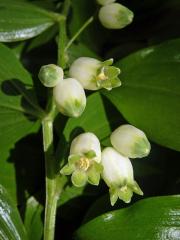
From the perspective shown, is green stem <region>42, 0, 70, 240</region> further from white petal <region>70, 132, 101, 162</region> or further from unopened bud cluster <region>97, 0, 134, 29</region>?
unopened bud cluster <region>97, 0, 134, 29</region>

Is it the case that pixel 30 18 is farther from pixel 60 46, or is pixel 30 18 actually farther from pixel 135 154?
pixel 135 154

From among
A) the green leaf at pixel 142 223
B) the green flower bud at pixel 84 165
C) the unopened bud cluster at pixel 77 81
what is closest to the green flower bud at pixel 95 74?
the unopened bud cluster at pixel 77 81

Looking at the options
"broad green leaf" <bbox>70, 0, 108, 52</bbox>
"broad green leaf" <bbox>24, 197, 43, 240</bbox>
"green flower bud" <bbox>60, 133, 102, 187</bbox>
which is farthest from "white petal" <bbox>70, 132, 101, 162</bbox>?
"broad green leaf" <bbox>70, 0, 108, 52</bbox>

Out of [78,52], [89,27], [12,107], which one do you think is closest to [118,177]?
[12,107]

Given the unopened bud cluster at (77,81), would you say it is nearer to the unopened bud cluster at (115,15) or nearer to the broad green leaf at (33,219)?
the unopened bud cluster at (115,15)

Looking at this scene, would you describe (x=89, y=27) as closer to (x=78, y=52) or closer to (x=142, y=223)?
(x=78, y=52)

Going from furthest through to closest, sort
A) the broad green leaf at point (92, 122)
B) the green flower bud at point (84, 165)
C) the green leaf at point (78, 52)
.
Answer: the green leaf at point (78, 52) → the broad green leaf at point (92, 122) → the green flower bud at point (84, 165)
